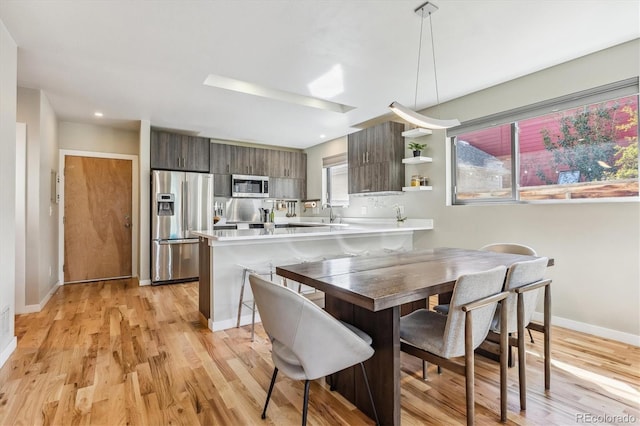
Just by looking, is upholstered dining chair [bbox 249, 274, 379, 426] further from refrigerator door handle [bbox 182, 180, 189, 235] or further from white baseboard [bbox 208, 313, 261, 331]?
refrigerator door handle [bbox 182, 180, 189, 235]

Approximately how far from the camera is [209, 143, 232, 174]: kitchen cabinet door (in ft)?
19.2

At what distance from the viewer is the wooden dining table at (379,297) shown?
4.83 feet

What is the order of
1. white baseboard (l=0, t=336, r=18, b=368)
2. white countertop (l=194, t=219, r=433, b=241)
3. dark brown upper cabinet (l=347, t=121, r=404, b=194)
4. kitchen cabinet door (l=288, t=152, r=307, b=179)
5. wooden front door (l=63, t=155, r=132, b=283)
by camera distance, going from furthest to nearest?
kitchen cabinet door (l=288, t=152, r=307, b=179)
wooden front door (l=63, t=155, r=132, b=283)
dark brown upper cabinet (l=347, t=121, r=404, b=194)
white countertop (l=194, t=219, r=433, b=241)
white baseboard (l=0, t=336, r=18, b=368)

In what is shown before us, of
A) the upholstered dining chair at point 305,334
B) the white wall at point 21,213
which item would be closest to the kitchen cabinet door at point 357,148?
the upholstered dining chair at point 305,334

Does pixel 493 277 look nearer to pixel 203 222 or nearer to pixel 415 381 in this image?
pixel 415 381

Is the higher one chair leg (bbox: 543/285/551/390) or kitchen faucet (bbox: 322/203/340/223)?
kitchen faucet (bbox: 322/203/340/223)

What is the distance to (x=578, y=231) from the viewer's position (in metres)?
2.91

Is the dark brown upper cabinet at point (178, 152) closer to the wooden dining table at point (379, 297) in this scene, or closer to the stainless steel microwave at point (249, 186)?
the stainless steel microwave at point (249, 186)

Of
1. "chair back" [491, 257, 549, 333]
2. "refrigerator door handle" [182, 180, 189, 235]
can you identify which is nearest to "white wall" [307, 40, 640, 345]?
"chair back" [491, 257, 549, 333]

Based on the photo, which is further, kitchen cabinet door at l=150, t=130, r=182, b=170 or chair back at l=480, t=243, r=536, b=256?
kitchen cabinet door at l=150, t=130, r=182, b=170

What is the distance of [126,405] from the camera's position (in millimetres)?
1827

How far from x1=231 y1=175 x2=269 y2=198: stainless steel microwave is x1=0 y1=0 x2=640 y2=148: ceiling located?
2.16 m

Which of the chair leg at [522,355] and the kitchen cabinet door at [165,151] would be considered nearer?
the chair leg at [522,355]

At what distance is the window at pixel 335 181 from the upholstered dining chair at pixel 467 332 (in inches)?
166
